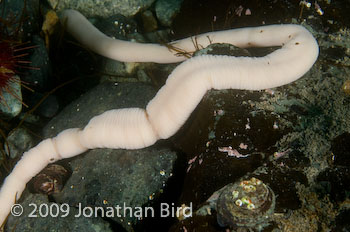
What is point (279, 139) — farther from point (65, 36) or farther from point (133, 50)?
point (65, 36)

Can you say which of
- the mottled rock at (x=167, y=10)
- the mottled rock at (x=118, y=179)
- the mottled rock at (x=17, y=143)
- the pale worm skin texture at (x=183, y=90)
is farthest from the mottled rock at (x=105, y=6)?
the mottled rock at (x=118, y=179)

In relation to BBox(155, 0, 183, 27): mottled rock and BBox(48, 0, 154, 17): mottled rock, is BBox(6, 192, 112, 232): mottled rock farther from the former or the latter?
BBox(155, 0, 183, 27): mottled rock

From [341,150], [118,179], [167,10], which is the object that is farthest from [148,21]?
[341,150]

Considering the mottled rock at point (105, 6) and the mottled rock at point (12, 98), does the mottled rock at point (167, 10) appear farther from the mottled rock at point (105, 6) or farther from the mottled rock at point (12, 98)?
the mottled rock at point (12, 98)

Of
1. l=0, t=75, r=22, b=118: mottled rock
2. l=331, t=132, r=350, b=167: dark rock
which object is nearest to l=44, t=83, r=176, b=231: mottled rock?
l=0, t=75, r=22, b=118: mottled rock

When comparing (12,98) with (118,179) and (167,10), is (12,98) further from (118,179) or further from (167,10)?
(167,10)

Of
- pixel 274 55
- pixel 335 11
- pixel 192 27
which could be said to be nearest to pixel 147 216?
pixel 274 55
